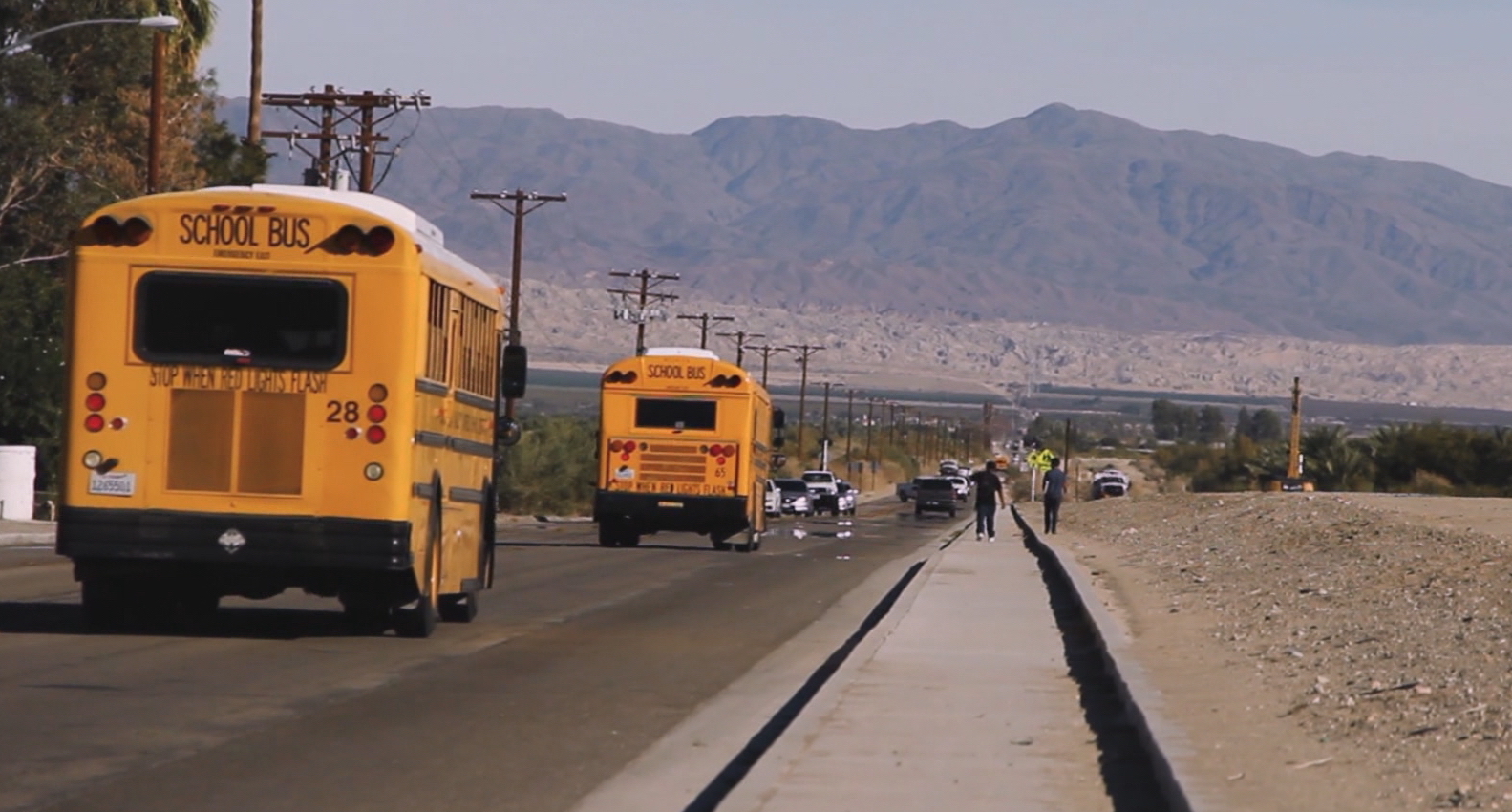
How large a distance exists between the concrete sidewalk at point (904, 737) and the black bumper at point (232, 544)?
9.34 ft

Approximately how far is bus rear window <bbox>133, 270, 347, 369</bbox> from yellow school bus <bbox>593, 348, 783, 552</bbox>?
21.3 m

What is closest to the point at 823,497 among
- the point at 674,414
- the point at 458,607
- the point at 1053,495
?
the point at 1053,495

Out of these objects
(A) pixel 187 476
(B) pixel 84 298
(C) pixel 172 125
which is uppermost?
(C) pixel 172 125

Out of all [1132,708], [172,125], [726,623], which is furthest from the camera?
[172,125]

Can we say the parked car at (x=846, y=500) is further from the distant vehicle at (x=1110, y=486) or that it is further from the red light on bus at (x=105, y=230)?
the red light on bus at (x=105, y=230)

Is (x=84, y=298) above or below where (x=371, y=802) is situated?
above

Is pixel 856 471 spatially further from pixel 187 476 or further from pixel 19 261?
pixel 187 476

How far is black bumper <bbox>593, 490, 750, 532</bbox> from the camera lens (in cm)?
3856

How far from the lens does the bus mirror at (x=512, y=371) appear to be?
21.3m

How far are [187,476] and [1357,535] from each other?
21.2 meters

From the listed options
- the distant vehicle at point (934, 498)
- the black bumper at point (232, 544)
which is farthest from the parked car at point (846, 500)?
the black bumper at point (232, 544)

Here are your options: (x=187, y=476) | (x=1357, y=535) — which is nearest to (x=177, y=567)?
(x=187, y=476)

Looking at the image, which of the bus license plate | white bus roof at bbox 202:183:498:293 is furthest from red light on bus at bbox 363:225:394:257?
the bus license plate

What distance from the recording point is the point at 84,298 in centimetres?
1684
